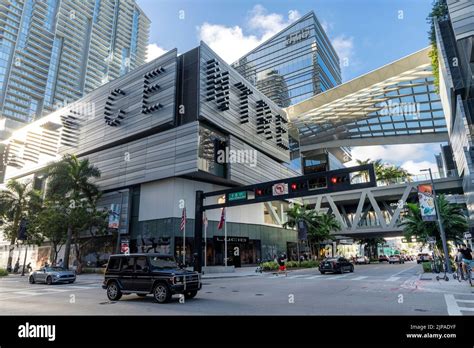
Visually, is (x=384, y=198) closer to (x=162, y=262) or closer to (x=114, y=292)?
(x=162, y=262)

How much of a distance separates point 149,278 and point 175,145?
24252 millimetres

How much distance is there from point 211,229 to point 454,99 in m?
32.7

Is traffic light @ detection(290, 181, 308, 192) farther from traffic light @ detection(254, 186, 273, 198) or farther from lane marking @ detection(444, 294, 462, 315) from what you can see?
lane marking @ detection(444, 294, 462, 315)

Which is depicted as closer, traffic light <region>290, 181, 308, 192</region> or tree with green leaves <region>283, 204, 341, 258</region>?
traffic light <region>290, 181, 308, 192</region>

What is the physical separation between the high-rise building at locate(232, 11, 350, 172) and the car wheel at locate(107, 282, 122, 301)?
207ft

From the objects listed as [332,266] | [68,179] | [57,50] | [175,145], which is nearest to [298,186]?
[332,266]

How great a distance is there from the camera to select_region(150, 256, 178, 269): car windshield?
11828 mm

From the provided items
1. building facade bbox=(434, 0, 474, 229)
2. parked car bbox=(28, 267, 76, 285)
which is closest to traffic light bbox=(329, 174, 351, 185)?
parked car bbox=(28, 267, 76, 285)

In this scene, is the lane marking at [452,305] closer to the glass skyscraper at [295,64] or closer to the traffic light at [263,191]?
the traffic light at [263,191]

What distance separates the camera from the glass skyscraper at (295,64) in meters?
80.9

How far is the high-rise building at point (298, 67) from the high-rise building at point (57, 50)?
8172 centimetres

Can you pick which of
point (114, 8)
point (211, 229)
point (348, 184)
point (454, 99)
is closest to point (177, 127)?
point (211, 229)

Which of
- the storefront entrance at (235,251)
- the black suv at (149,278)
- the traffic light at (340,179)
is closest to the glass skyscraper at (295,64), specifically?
the storefront entrance at (235,251)

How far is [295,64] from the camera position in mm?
84000
